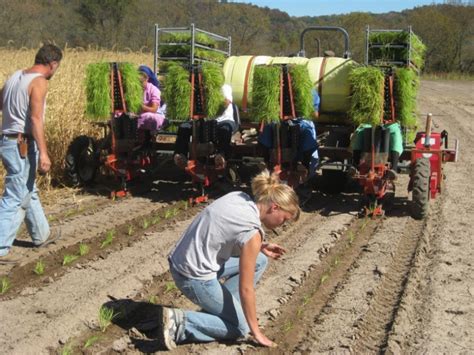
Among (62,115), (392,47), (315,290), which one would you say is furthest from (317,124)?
(315,290)

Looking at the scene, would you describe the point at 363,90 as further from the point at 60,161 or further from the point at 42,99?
the point at 60,161

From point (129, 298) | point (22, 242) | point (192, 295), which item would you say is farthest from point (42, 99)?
point (192, 295)

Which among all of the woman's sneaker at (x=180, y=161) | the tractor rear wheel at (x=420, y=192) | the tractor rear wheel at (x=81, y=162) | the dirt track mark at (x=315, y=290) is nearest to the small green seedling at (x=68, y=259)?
the dirt track mark at (x=315, y=290)

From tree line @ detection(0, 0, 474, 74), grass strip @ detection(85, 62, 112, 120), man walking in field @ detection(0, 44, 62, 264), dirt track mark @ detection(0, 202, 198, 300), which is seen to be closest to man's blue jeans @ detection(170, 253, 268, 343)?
dirt track mark @ detection(0, 202, 198, 300)

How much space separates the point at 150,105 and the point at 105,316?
5.16 meters

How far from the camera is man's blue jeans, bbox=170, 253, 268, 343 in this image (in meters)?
4.27

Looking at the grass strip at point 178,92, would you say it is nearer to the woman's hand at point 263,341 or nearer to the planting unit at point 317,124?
the planting unit at point 317,124

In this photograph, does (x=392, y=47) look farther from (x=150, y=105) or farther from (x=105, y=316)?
(x=105, y=316)

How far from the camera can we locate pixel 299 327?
469cm

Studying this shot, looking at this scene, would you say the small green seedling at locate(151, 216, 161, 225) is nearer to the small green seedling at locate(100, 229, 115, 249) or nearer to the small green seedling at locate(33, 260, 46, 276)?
the small green seedling at locate(100, 229, 115, 249)

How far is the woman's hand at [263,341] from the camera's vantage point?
418 centimetres

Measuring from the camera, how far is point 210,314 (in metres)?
4.36

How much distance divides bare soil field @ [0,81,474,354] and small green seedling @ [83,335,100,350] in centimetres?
1

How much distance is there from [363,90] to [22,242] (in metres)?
4.12
